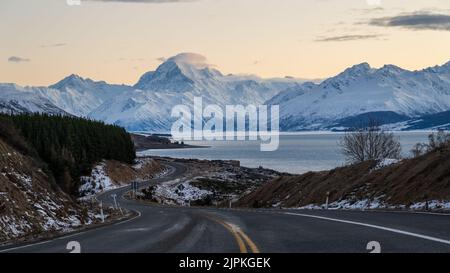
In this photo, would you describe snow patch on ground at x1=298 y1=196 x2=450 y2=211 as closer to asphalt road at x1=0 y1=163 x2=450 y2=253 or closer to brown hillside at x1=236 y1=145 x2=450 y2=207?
brown hillside at x1=236 y1=145 x2=450 y2=207

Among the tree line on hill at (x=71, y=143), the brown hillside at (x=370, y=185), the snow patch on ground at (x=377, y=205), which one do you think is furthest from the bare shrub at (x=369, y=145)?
the snow patch on ground at (x=377, y=205)

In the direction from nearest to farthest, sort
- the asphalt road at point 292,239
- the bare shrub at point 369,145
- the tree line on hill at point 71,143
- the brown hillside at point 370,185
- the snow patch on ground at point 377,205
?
the asphalt road at point 292,239 → the snow patch on ground at point 377,205 → the brown hillside at point 370,185 → the tree line on hill at point 71,143 → the bare shrub at point 369,145

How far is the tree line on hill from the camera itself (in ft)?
254

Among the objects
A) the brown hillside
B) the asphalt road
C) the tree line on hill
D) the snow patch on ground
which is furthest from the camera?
the tree line on hill

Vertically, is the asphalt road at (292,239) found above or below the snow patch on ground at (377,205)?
above

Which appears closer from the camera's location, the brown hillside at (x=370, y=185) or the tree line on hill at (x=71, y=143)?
the brown hillside at (x=370, y=185)

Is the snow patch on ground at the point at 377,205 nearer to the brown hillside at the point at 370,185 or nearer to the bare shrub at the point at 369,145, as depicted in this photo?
the brown hillside at the point at 370,185

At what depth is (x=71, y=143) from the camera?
3900 inches

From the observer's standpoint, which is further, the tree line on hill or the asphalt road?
the tree line on hill

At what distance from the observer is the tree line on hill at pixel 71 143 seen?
77375mm

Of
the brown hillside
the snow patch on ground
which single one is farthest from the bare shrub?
the snow patch on ground

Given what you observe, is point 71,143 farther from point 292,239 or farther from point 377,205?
point 292,239

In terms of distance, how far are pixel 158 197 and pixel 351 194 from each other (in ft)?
163

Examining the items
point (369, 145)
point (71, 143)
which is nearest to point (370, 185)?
point (369, 145)
